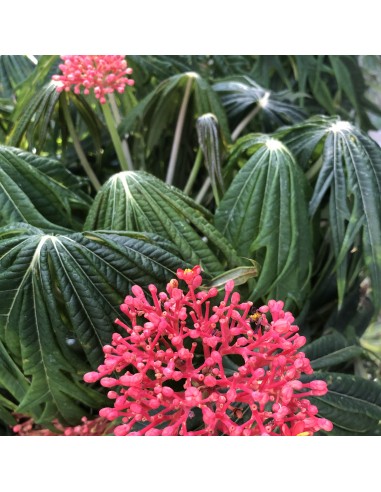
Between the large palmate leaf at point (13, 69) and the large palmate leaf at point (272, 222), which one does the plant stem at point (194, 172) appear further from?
the large palmate leaf at point (13, 69)

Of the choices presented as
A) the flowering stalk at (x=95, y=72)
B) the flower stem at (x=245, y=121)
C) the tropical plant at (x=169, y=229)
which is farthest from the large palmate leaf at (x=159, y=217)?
the flower stem at (x=245, y=121)

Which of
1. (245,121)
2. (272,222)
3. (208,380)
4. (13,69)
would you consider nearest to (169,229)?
(272,222)

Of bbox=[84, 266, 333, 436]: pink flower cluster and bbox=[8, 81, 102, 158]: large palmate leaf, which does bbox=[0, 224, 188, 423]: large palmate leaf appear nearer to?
bbox=[84, 266, 333, 436]: pink flower cluster

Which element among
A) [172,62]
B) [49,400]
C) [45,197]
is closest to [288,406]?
[49,400]

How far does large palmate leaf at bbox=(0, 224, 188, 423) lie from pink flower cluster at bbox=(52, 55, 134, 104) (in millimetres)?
203

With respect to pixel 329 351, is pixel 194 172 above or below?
above

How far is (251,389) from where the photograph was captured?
35 centimetres

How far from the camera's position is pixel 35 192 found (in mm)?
585

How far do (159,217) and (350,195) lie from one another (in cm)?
23

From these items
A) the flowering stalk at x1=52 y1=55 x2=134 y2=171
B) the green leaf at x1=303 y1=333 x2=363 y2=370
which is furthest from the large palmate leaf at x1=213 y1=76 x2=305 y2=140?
the green leaf at x1=303 y1=333 x2=363 y2=370

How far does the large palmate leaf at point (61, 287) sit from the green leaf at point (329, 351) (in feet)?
0.69

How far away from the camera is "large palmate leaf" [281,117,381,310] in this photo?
61cm

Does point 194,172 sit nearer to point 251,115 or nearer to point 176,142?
point 176,142

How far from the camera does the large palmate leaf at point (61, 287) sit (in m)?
0.47
